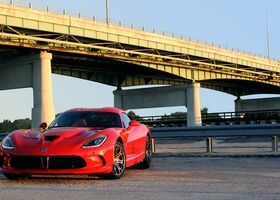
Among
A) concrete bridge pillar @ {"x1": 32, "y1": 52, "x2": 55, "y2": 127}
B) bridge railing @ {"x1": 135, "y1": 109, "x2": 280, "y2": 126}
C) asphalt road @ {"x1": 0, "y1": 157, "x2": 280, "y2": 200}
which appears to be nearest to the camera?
asphalt road @ {"x1": 0, "y1": 157, "x2": 280, "y2": 200}

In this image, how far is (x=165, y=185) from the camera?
7.26m

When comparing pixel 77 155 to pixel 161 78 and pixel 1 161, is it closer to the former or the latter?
pixel 1 161

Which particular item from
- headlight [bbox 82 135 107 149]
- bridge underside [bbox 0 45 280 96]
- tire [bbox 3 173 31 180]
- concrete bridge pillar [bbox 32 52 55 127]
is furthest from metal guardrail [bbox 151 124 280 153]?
concrete bridge pillar [bbox 32 52 55 127]

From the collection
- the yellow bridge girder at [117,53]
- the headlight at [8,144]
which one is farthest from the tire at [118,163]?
the yellow bridge girder at [117,53]

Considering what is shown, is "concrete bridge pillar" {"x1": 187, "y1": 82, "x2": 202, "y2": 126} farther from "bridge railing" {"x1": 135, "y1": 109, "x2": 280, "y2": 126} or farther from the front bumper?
the front bumper

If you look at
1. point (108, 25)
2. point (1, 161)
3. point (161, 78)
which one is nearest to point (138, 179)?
point (1, 161)

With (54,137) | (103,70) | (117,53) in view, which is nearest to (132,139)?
(54,137)

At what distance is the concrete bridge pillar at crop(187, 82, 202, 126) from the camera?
186 ft

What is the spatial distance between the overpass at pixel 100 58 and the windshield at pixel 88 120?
81.3 feet

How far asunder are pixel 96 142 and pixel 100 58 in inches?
1426

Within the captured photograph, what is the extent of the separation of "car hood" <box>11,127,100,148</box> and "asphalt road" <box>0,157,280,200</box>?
0.56 meters

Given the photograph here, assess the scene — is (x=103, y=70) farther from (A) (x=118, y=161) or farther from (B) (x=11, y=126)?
(A) (x=118, y=161)

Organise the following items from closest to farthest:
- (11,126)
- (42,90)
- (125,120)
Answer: (125,120) → (42,90) → (11,126)

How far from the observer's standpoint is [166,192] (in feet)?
21.5
